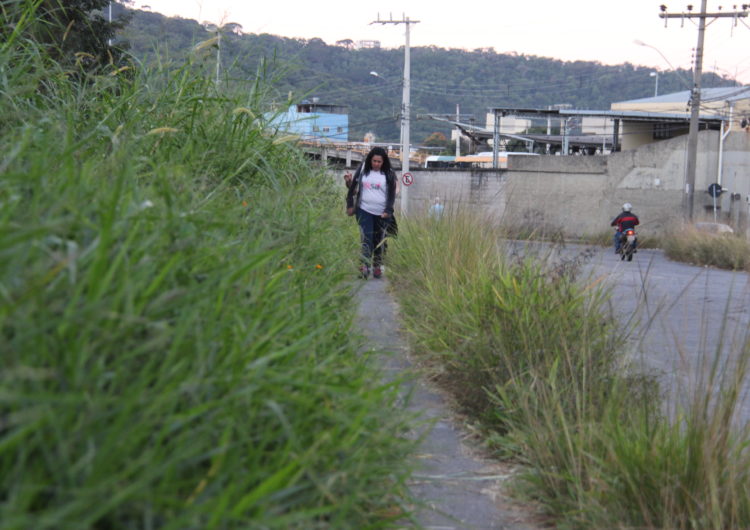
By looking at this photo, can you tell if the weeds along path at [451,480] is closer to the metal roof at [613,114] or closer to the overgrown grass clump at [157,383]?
the overgrown grass clump at [157,383]

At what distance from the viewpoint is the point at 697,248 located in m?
23.5

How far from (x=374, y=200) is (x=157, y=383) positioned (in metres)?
7.13

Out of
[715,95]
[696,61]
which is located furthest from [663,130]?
[696,61]

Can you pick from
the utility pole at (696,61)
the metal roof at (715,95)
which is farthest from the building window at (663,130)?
the utility pole at (696,61)

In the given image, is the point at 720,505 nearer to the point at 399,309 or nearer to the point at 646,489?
the point at 646,489

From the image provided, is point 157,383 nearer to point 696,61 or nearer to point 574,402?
point 574,402

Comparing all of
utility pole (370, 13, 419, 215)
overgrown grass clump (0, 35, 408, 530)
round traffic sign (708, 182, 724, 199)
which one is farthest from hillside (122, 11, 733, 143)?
overgrown grass clump (0, 35, 408, 530)

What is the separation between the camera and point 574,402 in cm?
387

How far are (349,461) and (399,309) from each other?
4.53 meters

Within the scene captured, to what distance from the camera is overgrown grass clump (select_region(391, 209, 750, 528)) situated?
2.97 metres

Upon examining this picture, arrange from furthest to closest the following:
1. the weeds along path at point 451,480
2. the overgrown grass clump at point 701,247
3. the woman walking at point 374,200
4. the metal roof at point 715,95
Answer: the metal roof at point 715,95 < the overgrown grass clump at point 701,247 < the woman walking at point 374,200 < the weeds along path at point 451,480

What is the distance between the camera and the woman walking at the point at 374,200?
8805mm

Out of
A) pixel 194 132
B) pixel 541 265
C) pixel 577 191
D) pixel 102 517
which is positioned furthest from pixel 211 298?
pixel 577 191

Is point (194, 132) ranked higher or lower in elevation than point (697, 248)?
higher
